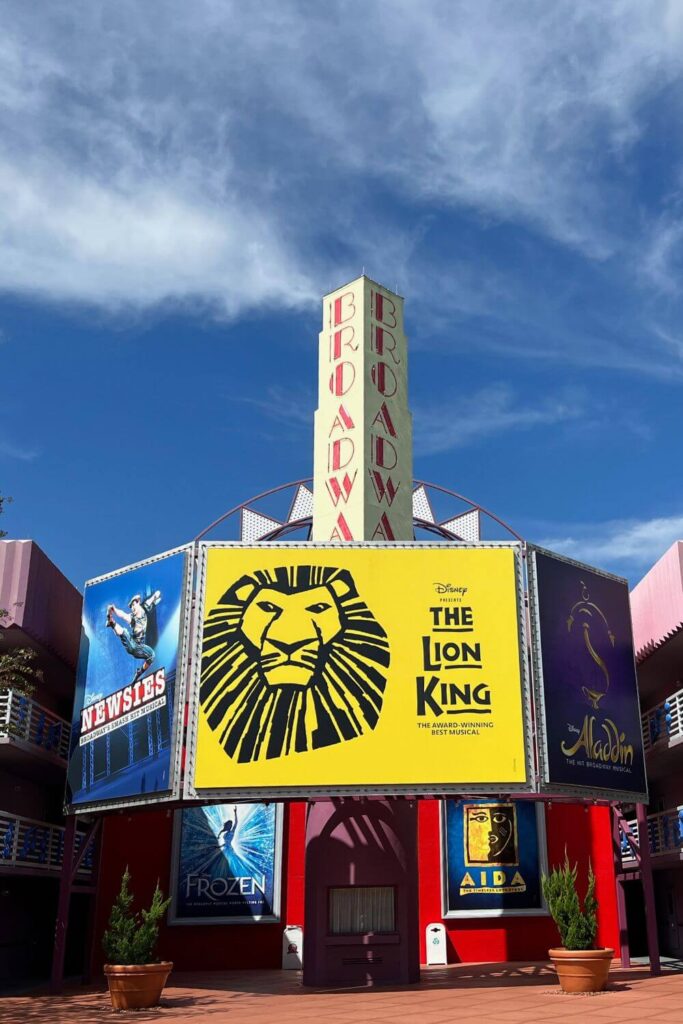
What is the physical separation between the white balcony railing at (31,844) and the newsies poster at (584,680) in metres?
13.7

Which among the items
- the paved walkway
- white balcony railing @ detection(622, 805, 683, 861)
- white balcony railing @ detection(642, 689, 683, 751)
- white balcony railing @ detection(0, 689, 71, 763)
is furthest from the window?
white balcony railing @ detection(642, 689, 683, 751)

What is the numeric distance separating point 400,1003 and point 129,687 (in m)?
10.1

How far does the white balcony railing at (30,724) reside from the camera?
2462cm

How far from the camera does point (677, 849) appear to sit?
26750 millimetres

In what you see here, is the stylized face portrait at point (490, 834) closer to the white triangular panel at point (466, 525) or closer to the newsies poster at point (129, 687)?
the white triangular panel at point (466, 525)

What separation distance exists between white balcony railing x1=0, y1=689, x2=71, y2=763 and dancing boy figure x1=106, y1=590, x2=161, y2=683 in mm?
3150

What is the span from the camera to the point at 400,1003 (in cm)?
1969

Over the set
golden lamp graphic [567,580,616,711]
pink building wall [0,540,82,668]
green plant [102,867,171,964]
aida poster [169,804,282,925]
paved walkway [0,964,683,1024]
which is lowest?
paved walkway [0,964,683,1024]

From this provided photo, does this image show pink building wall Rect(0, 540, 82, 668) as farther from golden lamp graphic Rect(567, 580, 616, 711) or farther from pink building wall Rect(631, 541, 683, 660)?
pink building wall Rect(631, 541, 683, 660)

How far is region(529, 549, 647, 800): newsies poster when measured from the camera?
2345 centimetres

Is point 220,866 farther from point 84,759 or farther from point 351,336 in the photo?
point 351,336

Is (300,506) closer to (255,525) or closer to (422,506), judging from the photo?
(255,525)

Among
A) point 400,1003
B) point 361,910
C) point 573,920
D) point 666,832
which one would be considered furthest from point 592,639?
point 400,1003

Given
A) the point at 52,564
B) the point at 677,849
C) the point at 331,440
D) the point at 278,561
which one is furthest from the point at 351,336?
the point at 677,849
